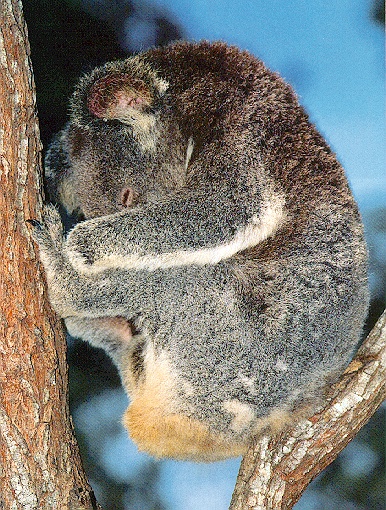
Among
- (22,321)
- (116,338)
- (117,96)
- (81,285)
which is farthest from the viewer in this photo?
(116,338)

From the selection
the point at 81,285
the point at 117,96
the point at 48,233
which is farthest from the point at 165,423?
the point at 117,96

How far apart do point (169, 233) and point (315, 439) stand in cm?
115

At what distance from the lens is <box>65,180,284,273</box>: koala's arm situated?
2373 millimetres

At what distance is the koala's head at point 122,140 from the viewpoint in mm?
2613

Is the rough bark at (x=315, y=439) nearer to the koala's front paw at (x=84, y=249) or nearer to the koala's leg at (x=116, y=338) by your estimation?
the koala's leg at (x=116, y=338)

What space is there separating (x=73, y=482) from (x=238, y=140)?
5.06 feet

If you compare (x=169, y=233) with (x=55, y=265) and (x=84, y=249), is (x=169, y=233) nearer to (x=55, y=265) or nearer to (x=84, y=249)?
(x=84, y=249)

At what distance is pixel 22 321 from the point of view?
229 cm

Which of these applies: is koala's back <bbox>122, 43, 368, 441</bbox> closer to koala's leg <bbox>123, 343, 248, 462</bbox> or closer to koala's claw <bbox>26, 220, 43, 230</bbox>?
koala's leg <bbox>123, 343, 248, 462</bbox>

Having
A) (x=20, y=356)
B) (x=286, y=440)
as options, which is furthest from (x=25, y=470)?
(x=286, y=440)

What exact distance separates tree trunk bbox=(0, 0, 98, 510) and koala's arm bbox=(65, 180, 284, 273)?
0.21 meters

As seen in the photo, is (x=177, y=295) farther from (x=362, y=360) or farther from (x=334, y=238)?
(x=362, y=360)

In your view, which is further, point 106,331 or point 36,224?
point 106,331

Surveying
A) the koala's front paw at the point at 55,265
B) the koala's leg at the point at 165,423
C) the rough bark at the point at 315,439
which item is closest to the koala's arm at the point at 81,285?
the koala's front paw at the point at 55,265
